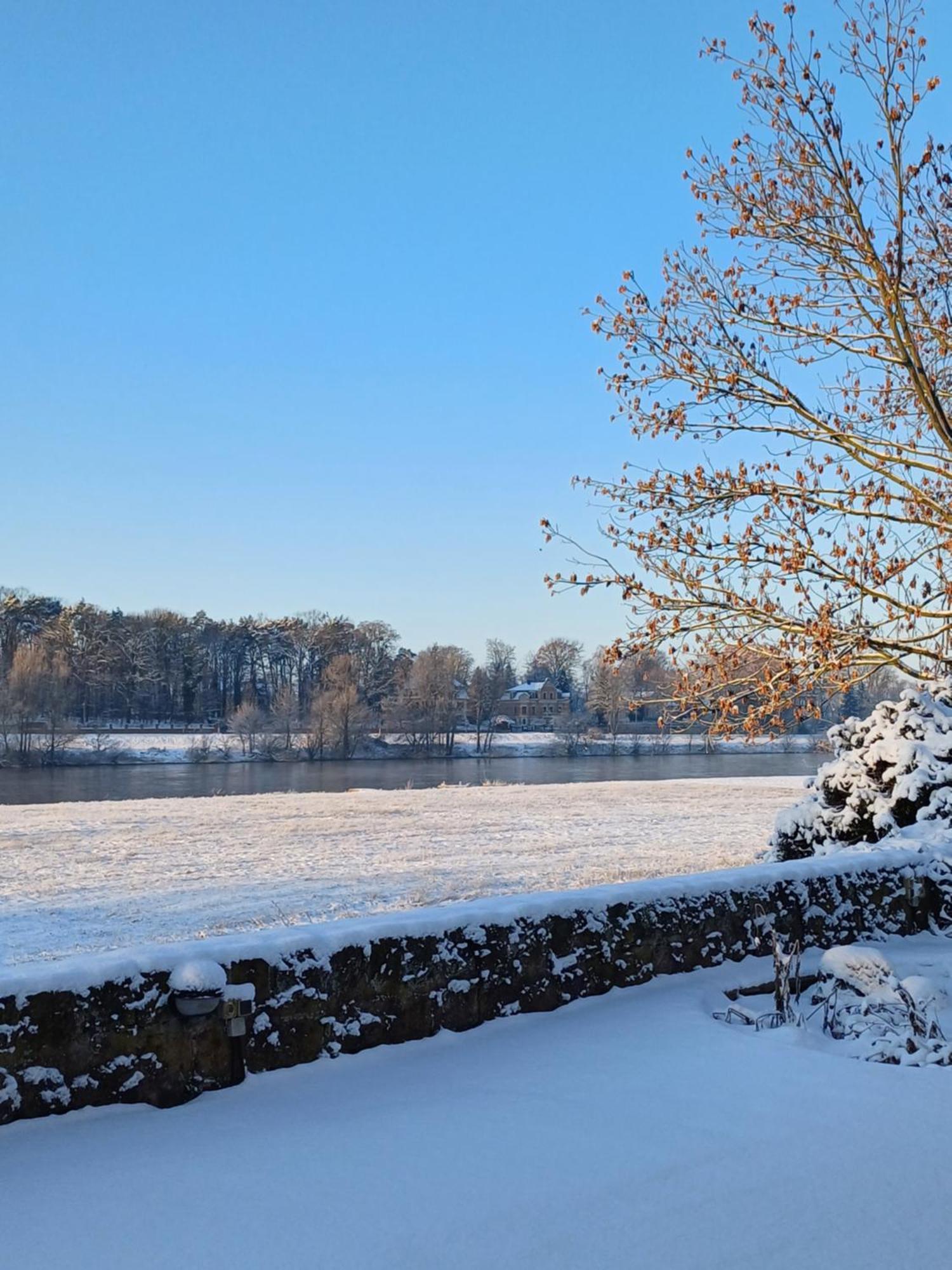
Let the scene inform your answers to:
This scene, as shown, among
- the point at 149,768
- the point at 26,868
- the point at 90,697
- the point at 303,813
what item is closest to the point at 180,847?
the point at 26,868

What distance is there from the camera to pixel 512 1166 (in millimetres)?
3420

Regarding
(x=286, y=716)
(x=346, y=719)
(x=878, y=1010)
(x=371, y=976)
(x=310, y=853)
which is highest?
(x=286, y=716)

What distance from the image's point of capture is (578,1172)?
3367 mm

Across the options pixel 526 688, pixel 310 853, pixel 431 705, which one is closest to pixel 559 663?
pixel 526 688

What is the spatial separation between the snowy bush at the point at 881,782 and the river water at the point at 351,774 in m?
18.7

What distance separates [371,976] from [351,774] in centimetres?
3441

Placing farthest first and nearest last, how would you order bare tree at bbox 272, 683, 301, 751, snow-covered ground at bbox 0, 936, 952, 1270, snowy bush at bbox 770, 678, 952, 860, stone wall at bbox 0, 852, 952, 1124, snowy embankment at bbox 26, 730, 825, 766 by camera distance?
bare tree at bbox 272, 683, 301, 751, snowy embankment at bbox 26, 730, 825, 766, snowy bush at bbox 770, 678, 952, 860, stone wall at bbox 0, 852, 952, 1124, snow-covered ground at bbox 0, 936, 952, 1270

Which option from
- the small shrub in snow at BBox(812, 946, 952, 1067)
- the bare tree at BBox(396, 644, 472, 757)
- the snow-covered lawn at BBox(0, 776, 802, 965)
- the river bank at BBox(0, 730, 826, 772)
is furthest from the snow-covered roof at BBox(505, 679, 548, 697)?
the small shrub in snow at BBox(812, 946, 952, 1067)

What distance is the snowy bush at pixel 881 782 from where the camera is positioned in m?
7.59

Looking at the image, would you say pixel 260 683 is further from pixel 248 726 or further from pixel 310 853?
pixel 310 853

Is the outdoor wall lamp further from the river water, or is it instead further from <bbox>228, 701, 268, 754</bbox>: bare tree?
<bbox>228, 701, 268, 754</bbox>: bare tree

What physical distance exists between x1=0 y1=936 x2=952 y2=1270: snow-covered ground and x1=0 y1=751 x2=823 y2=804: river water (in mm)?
21714

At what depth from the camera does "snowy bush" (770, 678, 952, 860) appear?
24.9 feet

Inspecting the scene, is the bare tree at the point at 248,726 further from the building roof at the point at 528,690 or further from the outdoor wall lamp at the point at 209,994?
the outdoor wall lamp at the point at 209,994
